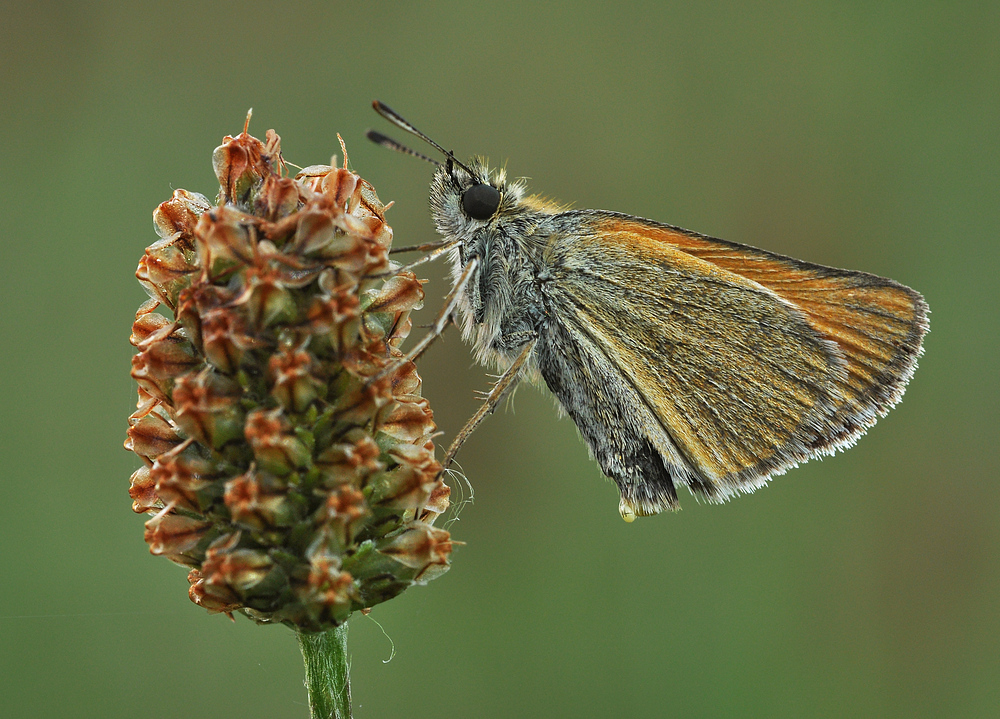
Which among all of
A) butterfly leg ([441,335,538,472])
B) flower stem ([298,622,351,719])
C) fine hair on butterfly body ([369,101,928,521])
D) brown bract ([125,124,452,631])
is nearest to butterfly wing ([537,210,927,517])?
fine hair on butterfly body ([369,101,928,521])

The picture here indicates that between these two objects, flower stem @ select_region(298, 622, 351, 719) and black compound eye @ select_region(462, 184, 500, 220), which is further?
black compound eye @ select_region(462, 184, 500, 220)

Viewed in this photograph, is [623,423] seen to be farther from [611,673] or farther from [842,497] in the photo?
[842,497]

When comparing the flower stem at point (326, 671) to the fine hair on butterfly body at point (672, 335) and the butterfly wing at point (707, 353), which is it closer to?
the fine hair on butterfly body at point (672, 335)

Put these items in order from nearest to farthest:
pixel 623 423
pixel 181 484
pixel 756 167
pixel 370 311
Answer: pixel 181 484, pixel 370 311, pixel 623 423, pixel 756 167

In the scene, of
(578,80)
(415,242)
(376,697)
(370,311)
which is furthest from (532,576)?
(578,80)

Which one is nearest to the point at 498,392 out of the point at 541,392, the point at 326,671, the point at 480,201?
the point at 480,201

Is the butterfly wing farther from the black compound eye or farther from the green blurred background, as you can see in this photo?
the green blurred background

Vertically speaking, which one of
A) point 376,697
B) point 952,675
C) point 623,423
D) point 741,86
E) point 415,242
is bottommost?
point 952,675
